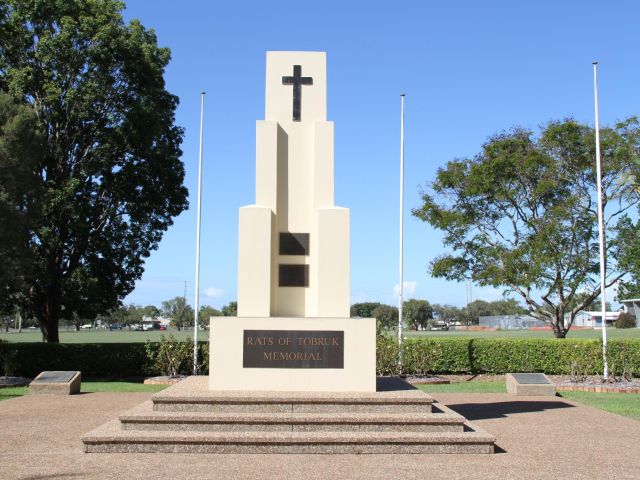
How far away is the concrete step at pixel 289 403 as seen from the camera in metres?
9.06

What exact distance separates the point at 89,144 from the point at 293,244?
12.9 metres

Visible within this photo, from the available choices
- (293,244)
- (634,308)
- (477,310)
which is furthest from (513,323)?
(293,244)

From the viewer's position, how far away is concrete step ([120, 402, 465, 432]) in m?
8.62

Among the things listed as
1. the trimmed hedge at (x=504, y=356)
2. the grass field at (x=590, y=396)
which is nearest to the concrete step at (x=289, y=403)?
the grass field at (x=590, y=396)

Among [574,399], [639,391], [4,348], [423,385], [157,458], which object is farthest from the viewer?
[4,348]

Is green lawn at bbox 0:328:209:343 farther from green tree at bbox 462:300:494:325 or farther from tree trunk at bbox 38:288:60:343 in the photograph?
green tree at bbox 462:300:494:325

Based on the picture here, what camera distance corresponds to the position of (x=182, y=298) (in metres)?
106

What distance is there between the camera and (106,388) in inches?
657

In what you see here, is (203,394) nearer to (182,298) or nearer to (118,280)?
(118,280)

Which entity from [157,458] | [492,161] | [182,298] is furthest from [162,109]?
[182,298]

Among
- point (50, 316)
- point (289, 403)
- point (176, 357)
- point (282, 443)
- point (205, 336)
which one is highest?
point (50, 316)

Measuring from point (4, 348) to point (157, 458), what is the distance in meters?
13.7

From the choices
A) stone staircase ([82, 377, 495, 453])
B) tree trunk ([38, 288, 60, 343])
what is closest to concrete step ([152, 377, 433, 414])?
stone staircase ([82, 377, 495, 453])

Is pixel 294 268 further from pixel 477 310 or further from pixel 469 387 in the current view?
pixel 477 310
